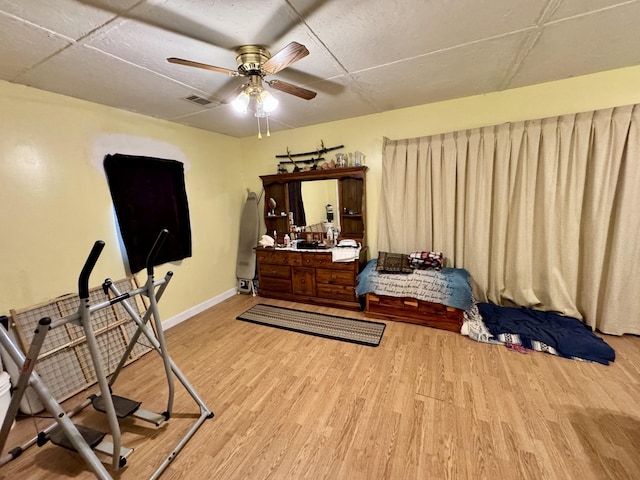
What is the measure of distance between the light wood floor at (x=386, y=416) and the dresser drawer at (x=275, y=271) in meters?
1.20

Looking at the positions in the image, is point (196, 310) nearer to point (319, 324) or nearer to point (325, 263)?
point (319, 324)

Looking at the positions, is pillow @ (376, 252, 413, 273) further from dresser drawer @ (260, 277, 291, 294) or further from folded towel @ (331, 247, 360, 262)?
dresser drawer @ (260, 277, 291, 294)

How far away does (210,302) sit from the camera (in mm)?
3600

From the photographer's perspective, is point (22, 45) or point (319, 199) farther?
point (319, 199)

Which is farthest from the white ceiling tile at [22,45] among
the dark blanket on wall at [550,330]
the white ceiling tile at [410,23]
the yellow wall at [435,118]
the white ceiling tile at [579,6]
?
the dark blanket on wall at [550,330]

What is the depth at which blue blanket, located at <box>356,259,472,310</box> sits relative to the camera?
2609 millimetres

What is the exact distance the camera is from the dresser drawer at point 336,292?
3.24 meters

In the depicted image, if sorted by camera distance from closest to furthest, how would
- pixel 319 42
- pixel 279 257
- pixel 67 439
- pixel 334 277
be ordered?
pixel 67 439
pixel 319 42
pixel 334 277
pixel 279 257

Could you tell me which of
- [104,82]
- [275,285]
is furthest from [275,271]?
[104,82]

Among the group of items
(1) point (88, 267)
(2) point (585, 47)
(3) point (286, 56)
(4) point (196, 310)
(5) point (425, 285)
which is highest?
(2) point (585, 47)

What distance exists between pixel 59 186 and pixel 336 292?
2.93 m

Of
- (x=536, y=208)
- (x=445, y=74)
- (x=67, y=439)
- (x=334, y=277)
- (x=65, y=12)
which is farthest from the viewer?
(x=334, y=277)

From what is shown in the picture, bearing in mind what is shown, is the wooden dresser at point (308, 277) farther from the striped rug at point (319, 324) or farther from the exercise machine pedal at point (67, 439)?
the exercise machine pedal at point (67, 439)

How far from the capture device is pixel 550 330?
2.42m
